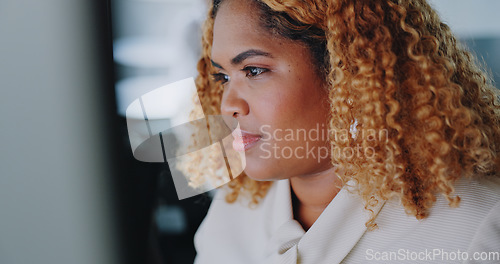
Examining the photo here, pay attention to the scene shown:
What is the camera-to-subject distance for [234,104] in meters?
0.82

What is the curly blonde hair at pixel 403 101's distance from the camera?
0.68m

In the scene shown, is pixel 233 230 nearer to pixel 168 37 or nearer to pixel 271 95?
pixel 271 95

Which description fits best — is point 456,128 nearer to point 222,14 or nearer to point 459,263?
point 459,263

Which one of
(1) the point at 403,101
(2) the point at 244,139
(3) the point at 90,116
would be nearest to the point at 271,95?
(2) the point at 244,139

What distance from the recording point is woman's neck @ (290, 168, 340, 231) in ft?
2.85

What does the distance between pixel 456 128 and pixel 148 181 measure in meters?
0.82

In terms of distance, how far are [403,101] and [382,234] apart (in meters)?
0.26

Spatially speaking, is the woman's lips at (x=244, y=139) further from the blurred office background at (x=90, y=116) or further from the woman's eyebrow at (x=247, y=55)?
the blurred office background at (x=90, y=116)

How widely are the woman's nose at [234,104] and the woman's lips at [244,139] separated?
0.14 feet

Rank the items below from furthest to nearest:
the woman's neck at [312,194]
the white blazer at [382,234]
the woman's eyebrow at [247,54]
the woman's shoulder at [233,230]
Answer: the woman's shoulder at [233,230], the woman's neck at [312,194], the woman's eyebrow at [247,54], the white blazer at [382,234]

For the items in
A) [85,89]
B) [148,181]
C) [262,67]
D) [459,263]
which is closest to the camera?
[459,263]

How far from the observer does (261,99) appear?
788 millimetres

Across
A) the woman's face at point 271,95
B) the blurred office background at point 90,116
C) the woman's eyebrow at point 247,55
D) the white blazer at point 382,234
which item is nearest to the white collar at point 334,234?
the white blazer at point 382,234

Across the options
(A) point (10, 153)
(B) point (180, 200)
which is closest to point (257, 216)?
(B) point (180, 200)
